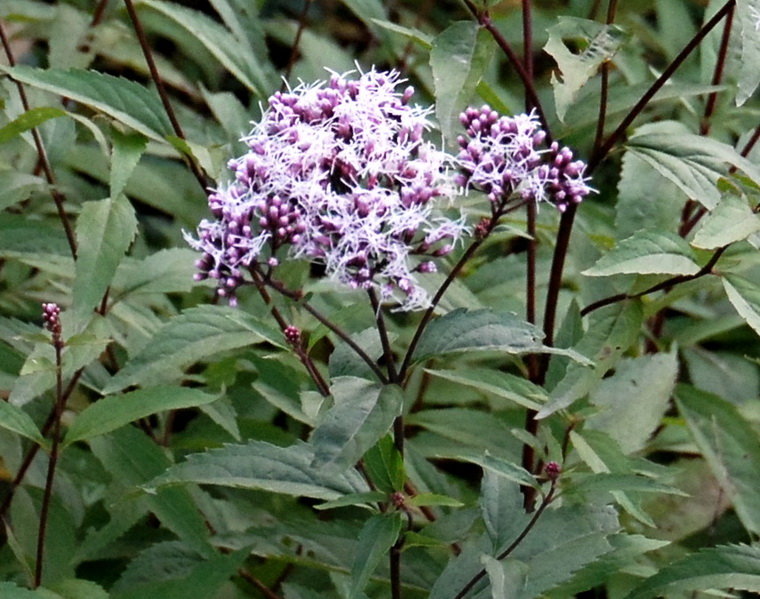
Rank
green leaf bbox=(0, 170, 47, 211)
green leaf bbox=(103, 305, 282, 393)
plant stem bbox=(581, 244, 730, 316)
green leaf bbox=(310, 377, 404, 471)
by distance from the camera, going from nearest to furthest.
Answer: green leaf bbox=(310, 377, 404, 471), green leaf bbox=(103, 305, 282, 393), plant stem bbox=(581, 244, 730, 316), green leaf bbox=(0, 170, 47, 211)

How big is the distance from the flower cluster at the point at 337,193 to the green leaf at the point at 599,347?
0.27 meters

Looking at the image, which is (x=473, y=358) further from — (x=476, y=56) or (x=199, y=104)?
(x=199, y=104)

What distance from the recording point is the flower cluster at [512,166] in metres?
1.40

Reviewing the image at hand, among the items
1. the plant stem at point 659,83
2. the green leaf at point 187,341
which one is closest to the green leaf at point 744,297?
the plant stem at point 659,83

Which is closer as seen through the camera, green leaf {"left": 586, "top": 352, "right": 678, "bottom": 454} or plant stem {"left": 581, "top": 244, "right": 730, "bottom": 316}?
plant stem {"left": 581, "top": 244, "right": 730, "bottom": 316}

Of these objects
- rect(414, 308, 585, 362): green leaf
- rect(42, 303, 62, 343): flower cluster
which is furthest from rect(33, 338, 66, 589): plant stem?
rect(414, 308, 585, 362): green leaf

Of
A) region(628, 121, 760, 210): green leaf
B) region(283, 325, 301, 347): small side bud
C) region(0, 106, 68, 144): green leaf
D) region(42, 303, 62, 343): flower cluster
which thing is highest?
region(0, 106, 68, 144): green leaf

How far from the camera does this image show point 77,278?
5.43 feet

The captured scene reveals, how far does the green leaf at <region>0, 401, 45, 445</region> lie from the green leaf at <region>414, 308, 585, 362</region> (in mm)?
548

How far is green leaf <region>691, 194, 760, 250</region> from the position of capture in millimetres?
1438

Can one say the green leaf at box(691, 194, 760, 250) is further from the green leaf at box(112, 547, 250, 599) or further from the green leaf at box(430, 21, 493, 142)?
the green leaf at box(112, 547, 250, 599)

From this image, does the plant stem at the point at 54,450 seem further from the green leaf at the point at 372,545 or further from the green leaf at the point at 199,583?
the green leaf at the point at 372,545

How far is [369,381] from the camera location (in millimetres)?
1392

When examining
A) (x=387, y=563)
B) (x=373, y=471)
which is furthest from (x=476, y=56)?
(x=387, y=563)
